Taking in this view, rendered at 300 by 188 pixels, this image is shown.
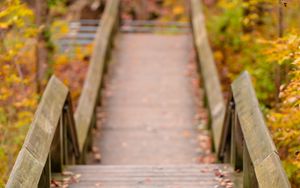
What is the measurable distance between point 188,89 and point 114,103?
1639mm

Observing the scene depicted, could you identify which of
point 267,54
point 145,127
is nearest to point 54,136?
point 267,54

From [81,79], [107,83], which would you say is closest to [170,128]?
[107,83]

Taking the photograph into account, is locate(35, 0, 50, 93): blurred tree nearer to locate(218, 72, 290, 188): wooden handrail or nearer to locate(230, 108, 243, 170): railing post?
locate(218, 72, 290, 188): wooden handrail

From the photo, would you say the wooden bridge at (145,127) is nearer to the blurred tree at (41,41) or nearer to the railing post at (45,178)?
the railing post at (45,178)

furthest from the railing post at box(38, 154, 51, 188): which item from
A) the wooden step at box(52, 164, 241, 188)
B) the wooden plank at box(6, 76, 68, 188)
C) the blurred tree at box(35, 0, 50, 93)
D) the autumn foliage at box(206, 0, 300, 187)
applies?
the blurred tree at box(35, 0, 50, 93)

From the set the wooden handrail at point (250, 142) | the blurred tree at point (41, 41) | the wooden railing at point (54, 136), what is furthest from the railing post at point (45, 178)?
the blurred tree at point (41, 41)

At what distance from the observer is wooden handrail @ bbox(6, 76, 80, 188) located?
442cm

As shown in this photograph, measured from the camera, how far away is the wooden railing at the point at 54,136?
4496mm

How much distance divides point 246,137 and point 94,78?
5.66 m

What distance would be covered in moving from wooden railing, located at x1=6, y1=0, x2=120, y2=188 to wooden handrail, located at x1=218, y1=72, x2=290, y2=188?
174 centimetres

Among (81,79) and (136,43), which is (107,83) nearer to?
(81,79)

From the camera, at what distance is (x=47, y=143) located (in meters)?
5.19

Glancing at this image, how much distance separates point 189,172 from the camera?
646cm

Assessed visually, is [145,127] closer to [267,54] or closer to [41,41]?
[267,54]
